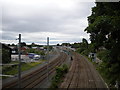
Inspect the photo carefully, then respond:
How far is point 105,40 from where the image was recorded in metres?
11.0

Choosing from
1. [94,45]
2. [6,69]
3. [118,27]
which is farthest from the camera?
[6,69]

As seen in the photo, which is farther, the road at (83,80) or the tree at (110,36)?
the road at (83,80)

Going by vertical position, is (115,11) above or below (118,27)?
above

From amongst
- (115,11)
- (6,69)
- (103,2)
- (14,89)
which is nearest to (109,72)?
(115,11)

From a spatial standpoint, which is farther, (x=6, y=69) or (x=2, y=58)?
(x=6, y=69)

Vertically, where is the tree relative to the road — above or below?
above

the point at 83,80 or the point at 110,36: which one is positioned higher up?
the point at 110,36

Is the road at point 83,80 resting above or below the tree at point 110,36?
below

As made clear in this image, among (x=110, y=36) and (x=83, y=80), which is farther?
(x=83, y=80)

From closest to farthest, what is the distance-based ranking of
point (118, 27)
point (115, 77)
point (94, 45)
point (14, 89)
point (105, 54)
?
point (118, 27)
point (115, 77)
point (105, 54)
point (94, 45)
point (14, 89)

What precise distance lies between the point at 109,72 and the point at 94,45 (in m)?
2.48

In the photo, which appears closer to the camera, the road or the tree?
the tree

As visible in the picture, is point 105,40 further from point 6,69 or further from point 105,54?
point 6,69

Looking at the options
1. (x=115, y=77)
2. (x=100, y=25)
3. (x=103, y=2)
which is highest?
(x=103, y=2)
